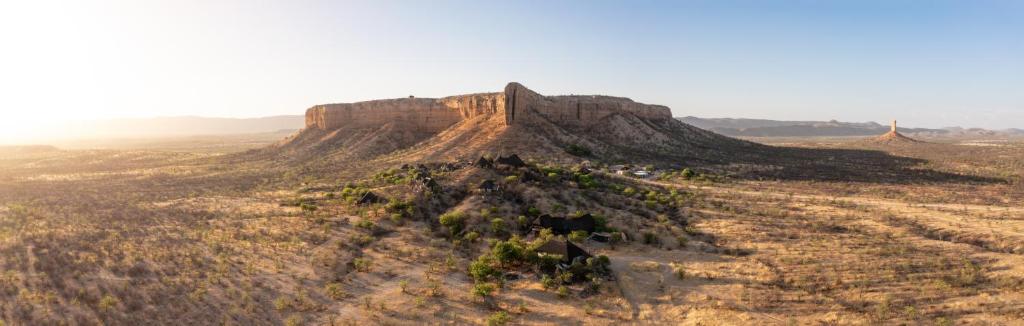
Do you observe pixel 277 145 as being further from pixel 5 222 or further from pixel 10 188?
pixel 5 222

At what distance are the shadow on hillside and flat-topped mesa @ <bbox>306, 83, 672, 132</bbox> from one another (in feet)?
70.3

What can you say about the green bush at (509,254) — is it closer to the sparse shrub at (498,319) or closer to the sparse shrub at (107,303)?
the sparse shrub at (498,319)

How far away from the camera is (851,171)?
48.4 m

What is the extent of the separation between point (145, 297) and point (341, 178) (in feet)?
93.6

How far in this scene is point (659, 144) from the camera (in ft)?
226

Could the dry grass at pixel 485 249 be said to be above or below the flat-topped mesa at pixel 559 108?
below

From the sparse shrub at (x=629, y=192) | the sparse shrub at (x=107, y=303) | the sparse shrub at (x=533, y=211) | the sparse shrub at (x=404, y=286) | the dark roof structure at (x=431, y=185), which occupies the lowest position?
the sparse shrub at (x=404, y=286)

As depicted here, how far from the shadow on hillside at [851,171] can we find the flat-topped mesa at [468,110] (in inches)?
843

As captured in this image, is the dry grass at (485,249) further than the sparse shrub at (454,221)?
No

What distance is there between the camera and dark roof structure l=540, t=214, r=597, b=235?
21.7 meters

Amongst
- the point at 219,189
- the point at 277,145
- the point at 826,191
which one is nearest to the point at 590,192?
the point at 826,191

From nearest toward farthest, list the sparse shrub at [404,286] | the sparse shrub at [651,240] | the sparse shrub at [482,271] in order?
1. the sparse shrub at [404,286]
2. the sparse shrub at [482,271]
3. the sparse shrub at [651,240]

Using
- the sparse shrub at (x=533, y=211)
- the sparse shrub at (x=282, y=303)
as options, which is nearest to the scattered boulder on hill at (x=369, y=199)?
the sparse shrub at (x=533, y=211)

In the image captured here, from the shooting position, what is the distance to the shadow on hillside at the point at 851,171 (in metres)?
41.1
